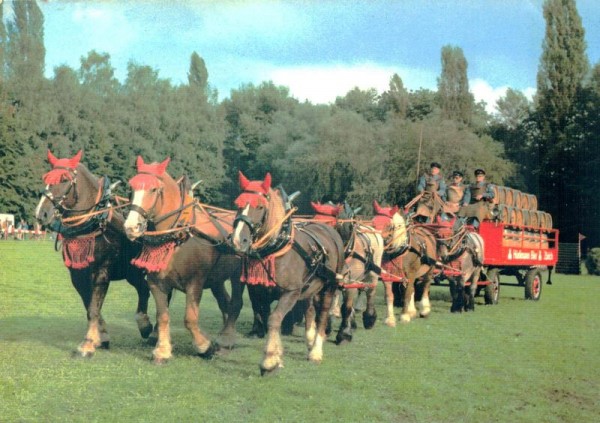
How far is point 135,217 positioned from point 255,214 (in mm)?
1283

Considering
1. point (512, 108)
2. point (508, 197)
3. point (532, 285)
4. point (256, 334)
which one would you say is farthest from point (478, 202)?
point (512, 108)

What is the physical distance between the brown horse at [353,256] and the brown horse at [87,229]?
9.34 feet

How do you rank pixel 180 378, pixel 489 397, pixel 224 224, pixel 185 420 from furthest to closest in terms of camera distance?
pixel 224 224 < pixel 180 378 < pixel 489 397 < pixel 185 420

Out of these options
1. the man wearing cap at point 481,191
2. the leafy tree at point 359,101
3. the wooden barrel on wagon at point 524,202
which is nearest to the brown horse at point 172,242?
the man wearing cap at point 481,191

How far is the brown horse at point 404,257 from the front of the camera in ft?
41.0

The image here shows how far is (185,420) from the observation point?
588cm

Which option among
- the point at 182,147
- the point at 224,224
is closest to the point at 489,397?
the point at 224,224

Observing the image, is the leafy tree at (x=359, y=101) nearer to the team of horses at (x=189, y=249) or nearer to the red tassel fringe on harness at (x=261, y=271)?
the team of horses at (x=189, y=249)

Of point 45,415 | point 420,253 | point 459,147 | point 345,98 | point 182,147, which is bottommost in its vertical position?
point 45,415

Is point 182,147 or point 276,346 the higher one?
point 182,147

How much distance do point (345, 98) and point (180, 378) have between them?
39.4 m

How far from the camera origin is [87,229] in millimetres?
8500

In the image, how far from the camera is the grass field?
6.27m

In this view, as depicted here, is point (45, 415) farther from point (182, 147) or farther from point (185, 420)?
point (182, 147)
